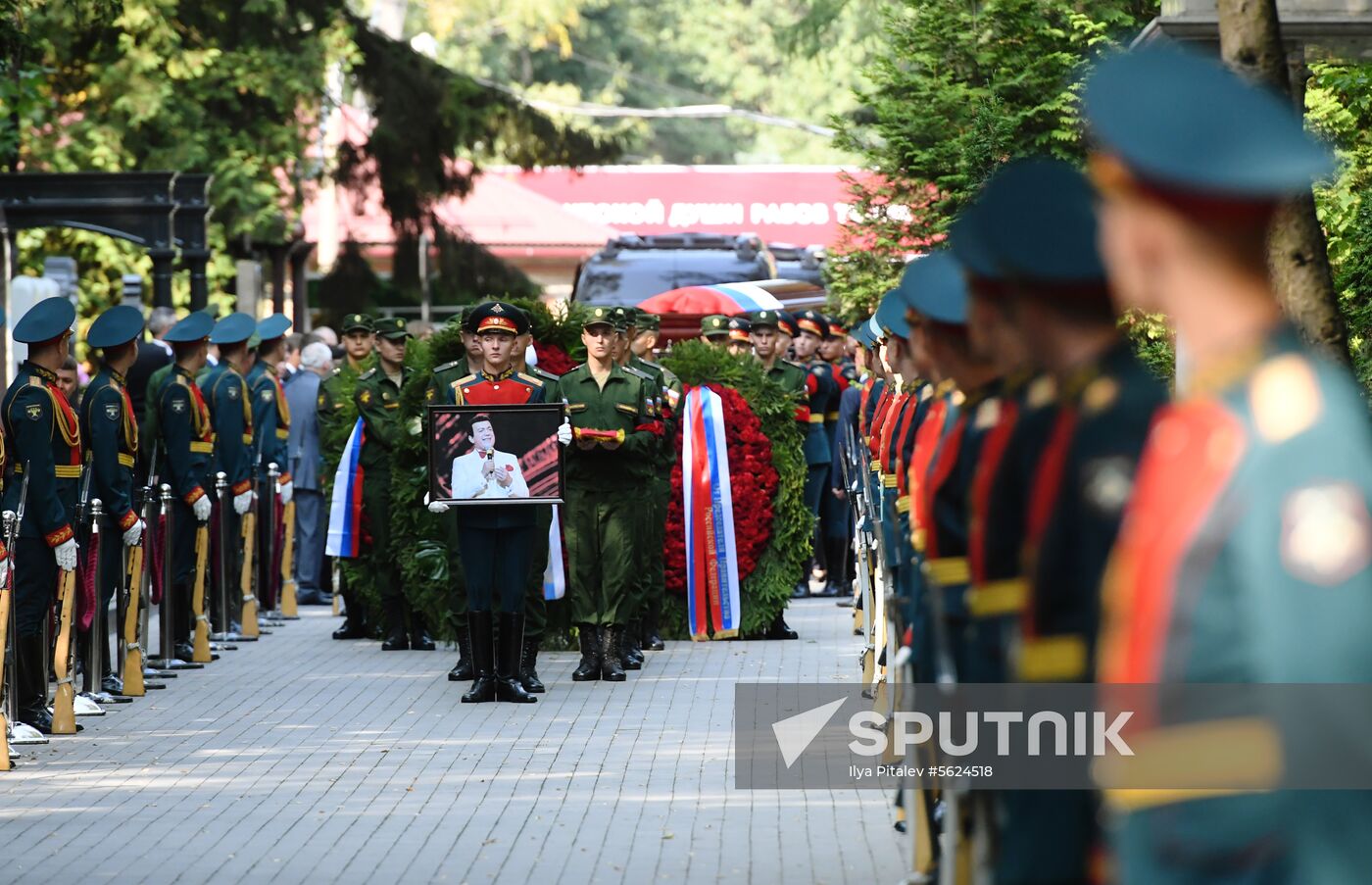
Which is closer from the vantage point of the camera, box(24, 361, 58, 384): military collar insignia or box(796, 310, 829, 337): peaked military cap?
box(24, 361, 58, 384): military collar insignia

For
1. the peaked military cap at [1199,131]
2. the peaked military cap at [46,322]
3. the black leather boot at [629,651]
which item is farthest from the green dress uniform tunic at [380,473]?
the peaked military cap at [1199,131]

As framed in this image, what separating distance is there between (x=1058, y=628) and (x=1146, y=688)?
59cm

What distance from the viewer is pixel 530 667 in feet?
41.8

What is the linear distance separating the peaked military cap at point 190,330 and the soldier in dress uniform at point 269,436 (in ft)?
7.55

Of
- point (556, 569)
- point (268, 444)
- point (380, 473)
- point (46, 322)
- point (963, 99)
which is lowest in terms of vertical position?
point (556, 569)

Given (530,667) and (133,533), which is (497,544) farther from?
(133,533)

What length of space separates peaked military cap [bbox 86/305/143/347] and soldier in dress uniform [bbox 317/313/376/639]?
290cm

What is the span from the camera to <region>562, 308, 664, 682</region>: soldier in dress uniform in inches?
513

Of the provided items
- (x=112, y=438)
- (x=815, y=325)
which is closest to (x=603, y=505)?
(x=112, y=438)

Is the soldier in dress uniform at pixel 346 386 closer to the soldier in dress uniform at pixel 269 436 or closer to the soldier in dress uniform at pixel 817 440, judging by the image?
the soldier in dress uniform at pixel 269 436

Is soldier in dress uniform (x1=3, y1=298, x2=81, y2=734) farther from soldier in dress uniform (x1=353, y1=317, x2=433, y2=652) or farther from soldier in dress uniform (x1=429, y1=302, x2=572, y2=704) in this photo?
soldier in dress uniform (x1=353, y1=317, x2=433, y2=652)

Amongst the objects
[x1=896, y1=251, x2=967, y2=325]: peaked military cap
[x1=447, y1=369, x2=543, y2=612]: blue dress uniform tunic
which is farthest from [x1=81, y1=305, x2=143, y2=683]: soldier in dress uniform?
[x1=896, y1=251, x2=967, y2=325]: peaked military cap

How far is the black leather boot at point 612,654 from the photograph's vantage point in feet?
43.1

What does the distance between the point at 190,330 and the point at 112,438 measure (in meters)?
2.34
